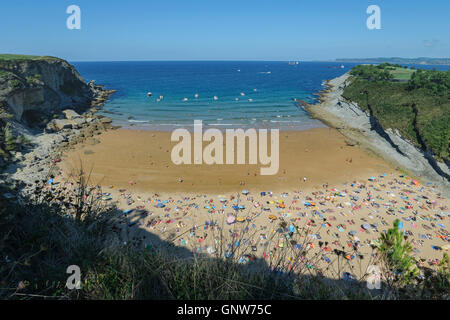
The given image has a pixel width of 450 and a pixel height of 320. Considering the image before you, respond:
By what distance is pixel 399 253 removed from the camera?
267 inches

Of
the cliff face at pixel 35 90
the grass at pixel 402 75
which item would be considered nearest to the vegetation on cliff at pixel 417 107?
the grass at pixel 402 75

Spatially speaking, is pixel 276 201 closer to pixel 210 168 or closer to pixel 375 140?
pixel 210 168

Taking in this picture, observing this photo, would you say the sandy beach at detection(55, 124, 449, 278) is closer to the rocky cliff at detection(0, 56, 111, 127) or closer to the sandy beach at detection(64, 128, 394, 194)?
the sandy beach at detection(64, 128, 394, 194)

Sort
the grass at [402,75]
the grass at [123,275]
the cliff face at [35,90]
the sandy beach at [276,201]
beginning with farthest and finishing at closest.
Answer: the grass at [402,75], the cliff face at [35,90], the sandy beach at [276,201], the grass at [123,275]

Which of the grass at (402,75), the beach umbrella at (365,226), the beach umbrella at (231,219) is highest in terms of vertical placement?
the grass at (402,75)

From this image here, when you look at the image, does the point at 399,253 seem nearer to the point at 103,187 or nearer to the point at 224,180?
the point at 224,180

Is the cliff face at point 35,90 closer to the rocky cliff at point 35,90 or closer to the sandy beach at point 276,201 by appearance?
the rocky cliff at point 35,90

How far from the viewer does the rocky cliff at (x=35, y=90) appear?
22.2 metres

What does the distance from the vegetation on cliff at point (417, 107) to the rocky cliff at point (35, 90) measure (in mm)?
37570

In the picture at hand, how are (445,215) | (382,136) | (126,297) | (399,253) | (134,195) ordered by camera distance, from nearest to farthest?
(126,297), (399,253), (445,215), (134,195), (382,136)

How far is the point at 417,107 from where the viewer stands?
23.3 m

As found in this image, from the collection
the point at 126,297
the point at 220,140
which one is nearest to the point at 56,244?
the point at 126,297

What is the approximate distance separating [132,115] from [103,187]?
69.9 feet

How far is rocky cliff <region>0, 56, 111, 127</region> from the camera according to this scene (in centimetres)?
2220
